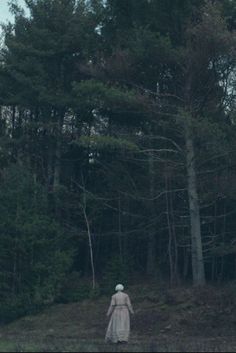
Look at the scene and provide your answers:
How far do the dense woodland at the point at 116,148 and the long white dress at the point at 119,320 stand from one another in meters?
10.6

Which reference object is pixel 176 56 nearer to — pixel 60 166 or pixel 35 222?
pixel 35 222

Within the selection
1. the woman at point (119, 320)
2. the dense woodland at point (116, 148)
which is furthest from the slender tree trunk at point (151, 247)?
the woman at point (119, 320)

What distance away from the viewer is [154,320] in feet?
109

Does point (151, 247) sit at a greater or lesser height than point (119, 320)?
greater

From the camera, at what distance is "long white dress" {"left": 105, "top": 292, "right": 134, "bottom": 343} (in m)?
25.9

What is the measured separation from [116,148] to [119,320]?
524 inches

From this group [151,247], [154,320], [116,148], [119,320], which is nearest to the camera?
[119,320]

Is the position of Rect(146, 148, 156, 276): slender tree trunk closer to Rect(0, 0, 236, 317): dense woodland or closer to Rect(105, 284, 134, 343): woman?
Rect(0, 0, 236, 317): dense woodland

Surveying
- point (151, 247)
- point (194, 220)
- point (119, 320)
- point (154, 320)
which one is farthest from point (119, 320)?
point (151, 247)

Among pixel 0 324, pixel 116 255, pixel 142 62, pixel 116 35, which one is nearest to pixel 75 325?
pixel 0 324

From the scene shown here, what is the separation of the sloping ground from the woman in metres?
0.53

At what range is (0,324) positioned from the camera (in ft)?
122

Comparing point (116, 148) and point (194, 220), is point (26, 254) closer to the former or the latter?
point (116, 148)

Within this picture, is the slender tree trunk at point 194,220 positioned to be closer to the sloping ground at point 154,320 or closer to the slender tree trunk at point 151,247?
the sloping ground at point 154,320
